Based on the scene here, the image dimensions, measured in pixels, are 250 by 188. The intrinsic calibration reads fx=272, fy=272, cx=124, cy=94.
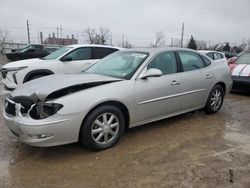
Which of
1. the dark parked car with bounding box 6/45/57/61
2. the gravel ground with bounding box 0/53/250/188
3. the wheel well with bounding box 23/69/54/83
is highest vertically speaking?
the wheel well with bounding box 23/69/54/83

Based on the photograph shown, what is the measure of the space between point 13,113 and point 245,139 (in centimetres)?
369

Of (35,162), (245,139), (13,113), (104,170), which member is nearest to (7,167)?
(35,162)

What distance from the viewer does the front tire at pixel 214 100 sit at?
19.1 ft

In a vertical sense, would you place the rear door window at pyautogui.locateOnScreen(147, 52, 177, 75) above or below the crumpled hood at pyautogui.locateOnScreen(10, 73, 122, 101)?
above

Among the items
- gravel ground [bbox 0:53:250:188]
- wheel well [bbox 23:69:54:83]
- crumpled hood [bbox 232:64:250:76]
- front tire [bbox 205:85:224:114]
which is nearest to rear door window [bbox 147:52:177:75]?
gravel ground [bbox 0:53:250:188]

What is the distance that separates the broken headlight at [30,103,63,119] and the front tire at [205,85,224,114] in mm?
3489

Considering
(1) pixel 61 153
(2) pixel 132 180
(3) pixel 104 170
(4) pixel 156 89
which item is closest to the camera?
(2) pixel 132 180

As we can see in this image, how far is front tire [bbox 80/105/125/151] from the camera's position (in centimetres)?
377

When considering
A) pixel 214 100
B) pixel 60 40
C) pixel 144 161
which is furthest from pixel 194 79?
pixel 60 40

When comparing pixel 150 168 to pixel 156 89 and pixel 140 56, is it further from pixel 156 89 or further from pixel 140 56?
pixel 140 56

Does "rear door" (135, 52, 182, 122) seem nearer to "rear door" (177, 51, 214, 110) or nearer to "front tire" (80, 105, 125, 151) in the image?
"rear door" (177, 51, 214, 110)

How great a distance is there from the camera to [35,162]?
3.69 metres

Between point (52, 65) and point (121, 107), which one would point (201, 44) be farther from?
point (121, 107)

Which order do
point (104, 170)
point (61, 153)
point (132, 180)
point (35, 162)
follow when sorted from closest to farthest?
point (132, 180)
point (104, 170)
point (35, 162)
point (61, 153)
